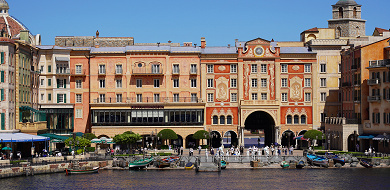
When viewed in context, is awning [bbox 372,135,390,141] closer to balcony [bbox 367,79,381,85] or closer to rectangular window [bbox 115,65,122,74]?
balcony [bbox 367,79,381,85]

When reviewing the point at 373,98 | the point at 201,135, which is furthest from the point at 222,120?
the point at 373,98

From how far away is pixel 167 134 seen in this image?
115 metres

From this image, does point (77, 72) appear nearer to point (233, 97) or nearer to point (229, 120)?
point (233, 97)

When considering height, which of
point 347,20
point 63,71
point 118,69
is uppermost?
point 347,20

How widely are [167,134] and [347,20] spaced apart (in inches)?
1980

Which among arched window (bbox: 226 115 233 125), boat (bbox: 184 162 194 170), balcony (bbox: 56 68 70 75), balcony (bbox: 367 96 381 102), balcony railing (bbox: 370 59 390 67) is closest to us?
boat (bbox: 184 162 194 170)

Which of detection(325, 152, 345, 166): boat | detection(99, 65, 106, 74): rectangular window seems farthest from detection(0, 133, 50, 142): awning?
detection(325, 152, 345, 166): boat

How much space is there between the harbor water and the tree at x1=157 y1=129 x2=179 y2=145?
20374mm

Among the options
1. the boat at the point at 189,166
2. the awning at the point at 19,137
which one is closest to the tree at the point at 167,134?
the boat at the point at 189,166

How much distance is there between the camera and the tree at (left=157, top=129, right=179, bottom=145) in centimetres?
11519

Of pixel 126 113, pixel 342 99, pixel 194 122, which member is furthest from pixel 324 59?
pixel 126 113

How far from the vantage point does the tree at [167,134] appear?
378ft

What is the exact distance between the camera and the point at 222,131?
12256cm

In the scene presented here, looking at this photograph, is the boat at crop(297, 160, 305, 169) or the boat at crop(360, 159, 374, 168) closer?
the boat at crop(360, 159, 374, 168)
